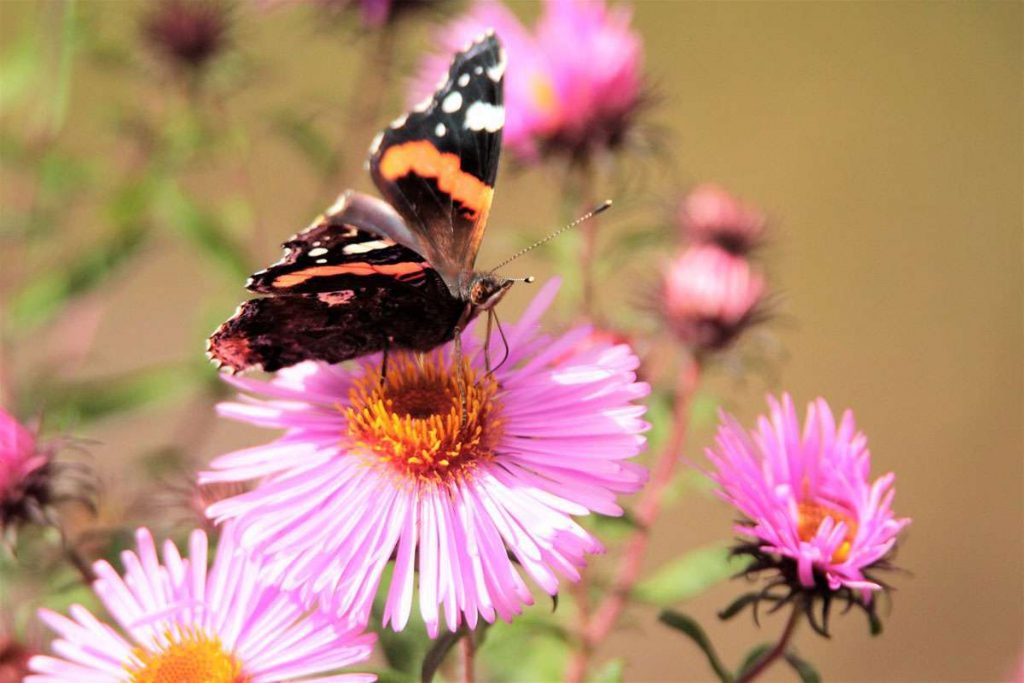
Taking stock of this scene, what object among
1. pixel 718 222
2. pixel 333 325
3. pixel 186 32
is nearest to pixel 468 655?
pixel 333 325

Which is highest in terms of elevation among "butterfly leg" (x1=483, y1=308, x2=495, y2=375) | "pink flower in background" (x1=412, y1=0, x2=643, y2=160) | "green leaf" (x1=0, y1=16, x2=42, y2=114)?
"green leaf" (x1=0, y1=16, x2=42, y2=114)

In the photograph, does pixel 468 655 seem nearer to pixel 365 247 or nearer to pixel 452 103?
pixel 365 247

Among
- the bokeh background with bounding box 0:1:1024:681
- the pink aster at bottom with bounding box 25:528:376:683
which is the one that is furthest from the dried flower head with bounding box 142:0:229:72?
the pink aster at bottom with bounding box 25:528:376:683

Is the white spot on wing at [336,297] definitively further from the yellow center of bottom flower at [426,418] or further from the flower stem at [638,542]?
the flower stem at [638,542]

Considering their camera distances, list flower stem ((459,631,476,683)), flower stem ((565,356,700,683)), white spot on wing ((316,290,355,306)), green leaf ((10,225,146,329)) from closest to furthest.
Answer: flower stem ((459,631,476,683)) → white spot on wing ((316,290,355,306)) → flower stem ((565,356,700,683)) → green leaf ((10,225,146,329))

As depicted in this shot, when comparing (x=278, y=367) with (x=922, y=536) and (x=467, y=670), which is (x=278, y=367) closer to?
(x=467, y=670)

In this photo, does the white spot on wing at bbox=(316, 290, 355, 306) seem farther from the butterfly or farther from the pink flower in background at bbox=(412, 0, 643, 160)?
the pink flower in background at bbox=(412, 0, 643, 160)

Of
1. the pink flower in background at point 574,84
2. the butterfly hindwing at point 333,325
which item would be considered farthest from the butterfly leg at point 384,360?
the pink flower in background at point 574,84
